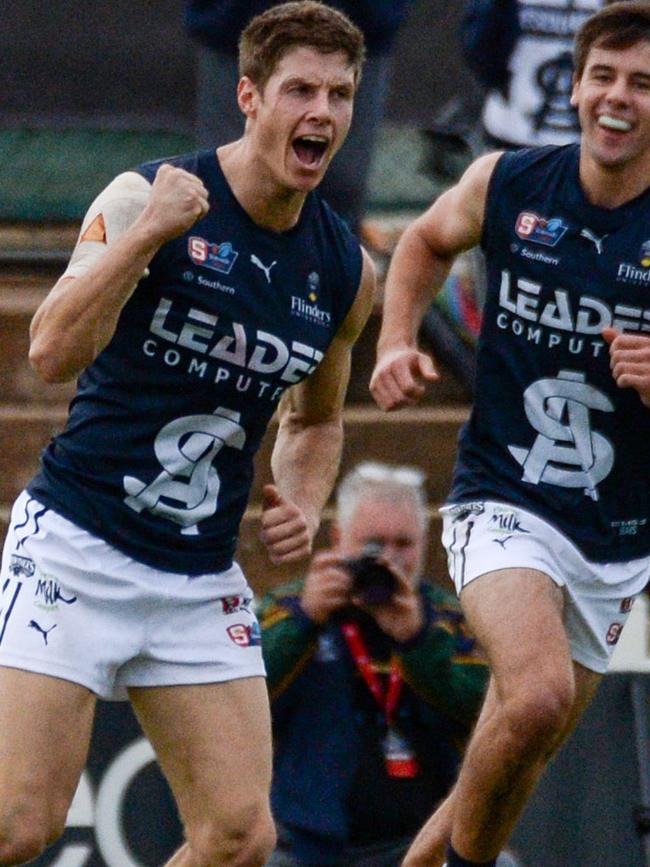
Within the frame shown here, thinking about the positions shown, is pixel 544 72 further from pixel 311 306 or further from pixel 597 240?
pixel 311 306

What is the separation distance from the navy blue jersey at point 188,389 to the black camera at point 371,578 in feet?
1.27

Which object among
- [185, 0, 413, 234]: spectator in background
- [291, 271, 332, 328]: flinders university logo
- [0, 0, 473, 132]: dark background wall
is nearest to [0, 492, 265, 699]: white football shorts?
[291, 271, 332, 328]: flinders university logo

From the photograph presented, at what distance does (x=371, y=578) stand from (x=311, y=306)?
0.74 meters

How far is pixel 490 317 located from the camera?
5.62m

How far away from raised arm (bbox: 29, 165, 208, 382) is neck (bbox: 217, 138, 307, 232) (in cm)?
34

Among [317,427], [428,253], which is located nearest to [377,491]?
[317,427]

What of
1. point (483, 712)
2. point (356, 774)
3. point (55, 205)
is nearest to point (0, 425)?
point (55, 205)

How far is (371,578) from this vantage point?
18.7ft

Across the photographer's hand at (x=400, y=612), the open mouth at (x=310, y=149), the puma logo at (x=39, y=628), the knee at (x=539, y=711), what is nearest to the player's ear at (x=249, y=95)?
the open mouth at (x=310, y=149)

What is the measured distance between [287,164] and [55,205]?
Answer: 12.5 feet

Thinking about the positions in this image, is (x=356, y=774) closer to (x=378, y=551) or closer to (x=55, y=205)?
(x=378, y=551)

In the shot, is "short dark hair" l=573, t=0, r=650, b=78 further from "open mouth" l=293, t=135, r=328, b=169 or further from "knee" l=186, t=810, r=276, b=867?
"knee" l=186, t=810, r=276, b=867

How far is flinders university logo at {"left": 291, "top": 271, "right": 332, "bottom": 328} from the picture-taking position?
17.9 ft

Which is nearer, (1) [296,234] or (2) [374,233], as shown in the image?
(1) [296,234]
